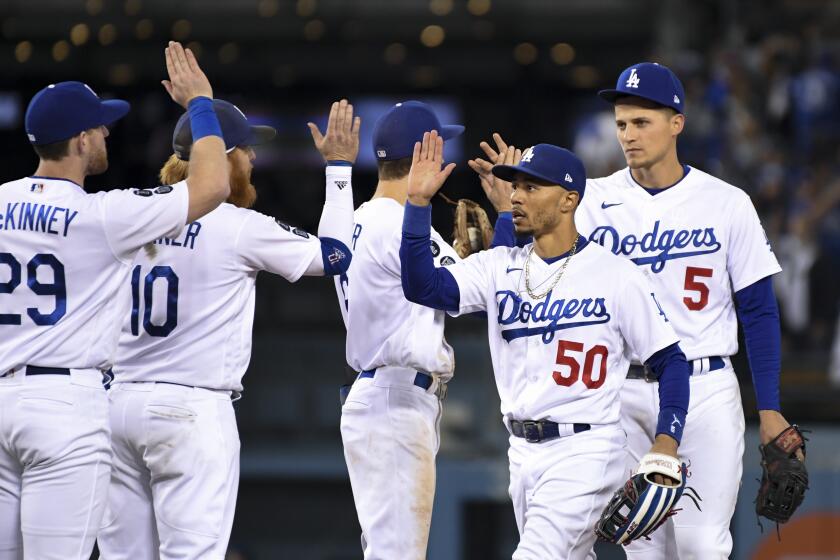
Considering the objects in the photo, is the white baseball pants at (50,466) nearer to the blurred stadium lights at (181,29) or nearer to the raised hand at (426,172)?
the raised hand at (426,172)

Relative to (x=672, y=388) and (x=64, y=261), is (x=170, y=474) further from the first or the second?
(x=672, y=388)

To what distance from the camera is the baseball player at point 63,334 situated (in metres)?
4.46

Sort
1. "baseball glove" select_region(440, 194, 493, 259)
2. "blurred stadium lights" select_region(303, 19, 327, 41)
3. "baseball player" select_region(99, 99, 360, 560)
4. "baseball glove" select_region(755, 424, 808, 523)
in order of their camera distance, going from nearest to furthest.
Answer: "baseball player" select_region(99, 99, 360, 560) < "baseball glove" select_region(755, 424, 808, 523) < "baseball glove" select_region(440, 194, 493, 259) < "blurred stadium lights" select_region(303, 19, 327, 41)

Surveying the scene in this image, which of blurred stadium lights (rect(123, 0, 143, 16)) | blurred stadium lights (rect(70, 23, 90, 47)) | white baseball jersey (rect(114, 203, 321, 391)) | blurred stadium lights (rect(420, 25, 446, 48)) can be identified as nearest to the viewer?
white baseball jersey (rect(114, 203, 321, 391))

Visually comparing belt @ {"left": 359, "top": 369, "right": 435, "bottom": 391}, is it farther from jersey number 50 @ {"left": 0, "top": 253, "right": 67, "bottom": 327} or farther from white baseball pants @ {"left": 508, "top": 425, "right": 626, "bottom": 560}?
jersey number 50 @ {"left": 0, "top": 253, "right": 67, "bottom": 327}

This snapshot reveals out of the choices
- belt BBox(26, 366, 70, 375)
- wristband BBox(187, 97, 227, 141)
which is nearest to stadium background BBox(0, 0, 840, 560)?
wristband BBox(187, 97, 227, 141)

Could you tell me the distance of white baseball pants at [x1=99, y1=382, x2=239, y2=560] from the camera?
486cm

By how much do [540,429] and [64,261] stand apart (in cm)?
176

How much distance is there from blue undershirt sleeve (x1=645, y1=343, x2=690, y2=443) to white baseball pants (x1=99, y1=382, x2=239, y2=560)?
1.59 meters

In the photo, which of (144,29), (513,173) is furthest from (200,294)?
(144,29)

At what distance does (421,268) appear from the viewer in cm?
480

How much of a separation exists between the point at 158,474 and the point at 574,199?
1836 millimetres

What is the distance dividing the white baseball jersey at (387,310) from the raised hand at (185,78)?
93 centimetres

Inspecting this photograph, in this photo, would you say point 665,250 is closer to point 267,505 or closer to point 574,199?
point 574,199
